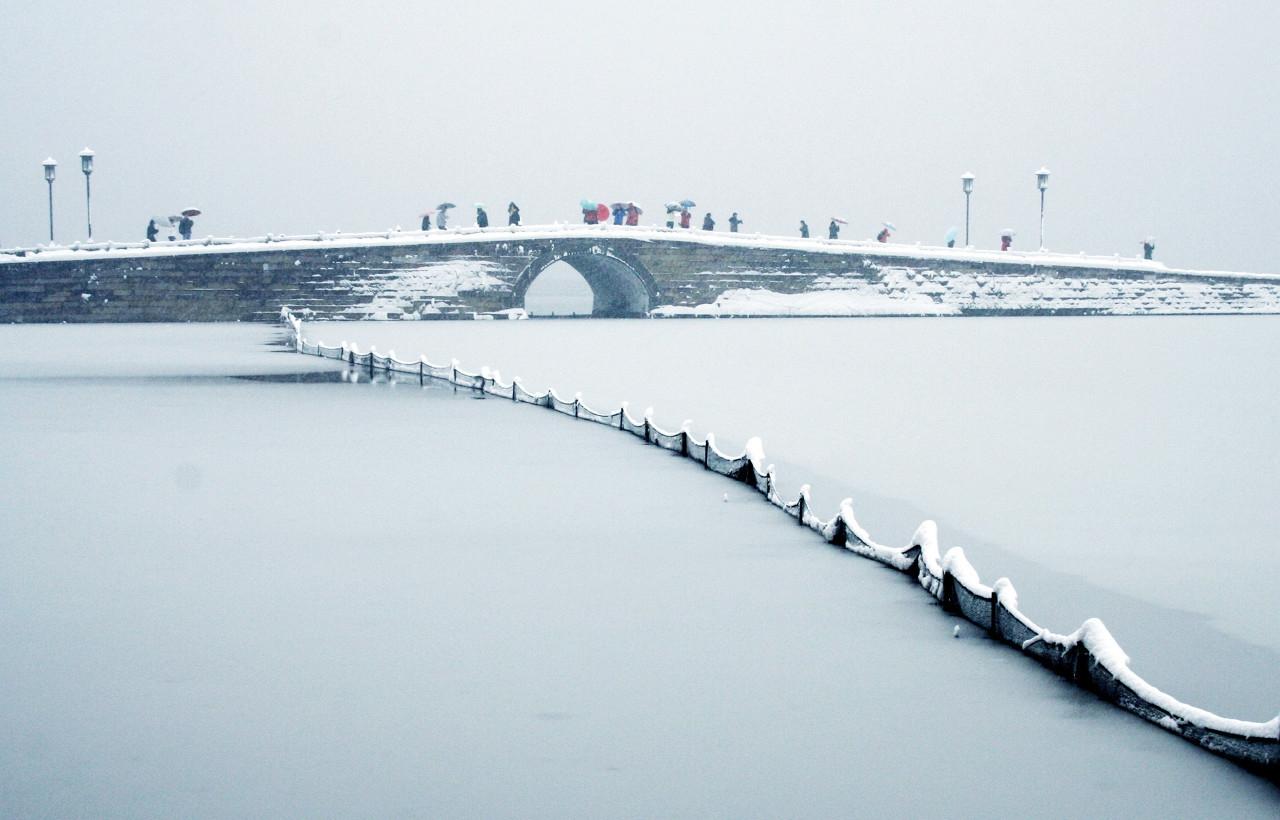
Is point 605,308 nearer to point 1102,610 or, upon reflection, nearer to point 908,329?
point 908,329

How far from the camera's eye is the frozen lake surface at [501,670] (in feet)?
14.8

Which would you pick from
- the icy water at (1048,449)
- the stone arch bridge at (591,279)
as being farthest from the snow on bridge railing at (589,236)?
the icy water at (1048,449)

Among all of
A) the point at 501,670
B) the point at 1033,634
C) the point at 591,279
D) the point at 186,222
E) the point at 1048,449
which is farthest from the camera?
the point at 591,279

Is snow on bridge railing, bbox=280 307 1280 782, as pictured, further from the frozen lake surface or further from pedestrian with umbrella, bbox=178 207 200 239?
pedestrian with umbrella, bbox=178 207 200 239

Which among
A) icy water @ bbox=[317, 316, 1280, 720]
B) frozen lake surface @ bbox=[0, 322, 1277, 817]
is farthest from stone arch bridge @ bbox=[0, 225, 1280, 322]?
frozen lake surface @ bbox=[0, 322, 1277, 817]

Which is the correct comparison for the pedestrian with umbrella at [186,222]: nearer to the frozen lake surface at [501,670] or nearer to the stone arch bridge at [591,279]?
the stone arch bridge at [591,279]

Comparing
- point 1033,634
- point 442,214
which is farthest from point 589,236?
point 1033,634

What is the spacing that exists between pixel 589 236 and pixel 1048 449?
34.2 m

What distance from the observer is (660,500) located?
33.9 ft

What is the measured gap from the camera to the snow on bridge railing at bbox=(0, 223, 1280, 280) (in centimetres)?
4178

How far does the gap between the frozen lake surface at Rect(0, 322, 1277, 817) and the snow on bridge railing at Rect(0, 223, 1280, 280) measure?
3267cm

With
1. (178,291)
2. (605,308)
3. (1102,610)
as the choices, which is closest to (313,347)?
(178,291)

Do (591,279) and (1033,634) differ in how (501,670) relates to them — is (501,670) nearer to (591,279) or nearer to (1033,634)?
(1033,634)

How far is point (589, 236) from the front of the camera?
4778cm
